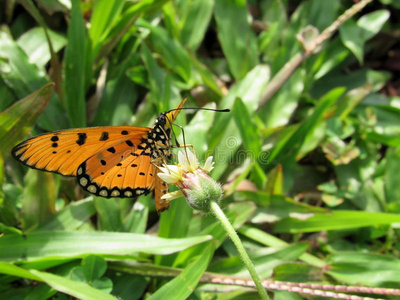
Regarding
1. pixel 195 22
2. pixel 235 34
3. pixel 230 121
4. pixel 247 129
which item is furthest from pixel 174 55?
pixel 247 129

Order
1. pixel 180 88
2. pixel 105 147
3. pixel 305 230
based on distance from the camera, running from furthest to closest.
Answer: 1. pixel 180 88
2. pixel 305 230
3. pixel 105 147

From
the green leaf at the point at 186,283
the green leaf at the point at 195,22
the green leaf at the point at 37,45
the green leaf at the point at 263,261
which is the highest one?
the green leaf at the point at 37,45

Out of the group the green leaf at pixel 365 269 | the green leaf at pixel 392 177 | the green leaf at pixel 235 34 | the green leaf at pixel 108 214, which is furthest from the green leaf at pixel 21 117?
the green leaf at pixel 392 177

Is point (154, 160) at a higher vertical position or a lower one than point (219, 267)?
higher

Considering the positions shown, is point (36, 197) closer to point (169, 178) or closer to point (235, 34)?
point (169, 178)

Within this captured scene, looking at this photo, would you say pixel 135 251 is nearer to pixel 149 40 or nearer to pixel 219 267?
pixel 219 267

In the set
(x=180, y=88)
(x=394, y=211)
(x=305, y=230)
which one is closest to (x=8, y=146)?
(x=180, y=88)

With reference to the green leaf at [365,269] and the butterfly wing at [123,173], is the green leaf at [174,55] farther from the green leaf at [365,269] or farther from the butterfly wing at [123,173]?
the green leaf at [365,269]
